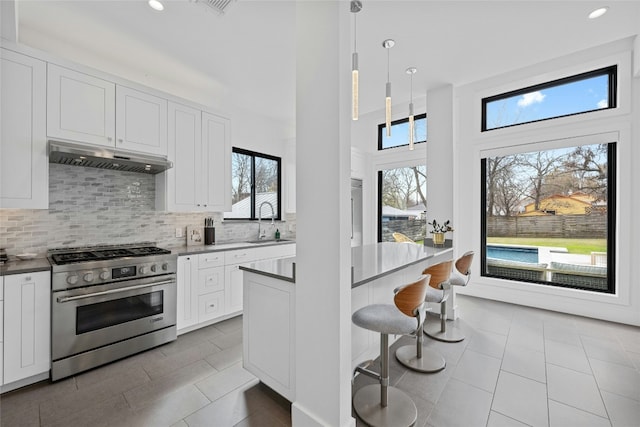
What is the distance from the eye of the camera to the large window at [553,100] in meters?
3.52

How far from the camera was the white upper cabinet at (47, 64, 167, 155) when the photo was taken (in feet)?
7.91

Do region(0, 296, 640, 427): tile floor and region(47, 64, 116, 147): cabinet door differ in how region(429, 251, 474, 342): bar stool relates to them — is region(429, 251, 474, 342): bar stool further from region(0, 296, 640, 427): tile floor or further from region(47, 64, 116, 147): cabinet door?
region(47, 64, 116, 147): cabinet door

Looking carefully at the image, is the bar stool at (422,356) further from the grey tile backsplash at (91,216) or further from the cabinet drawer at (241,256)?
the grey tile backsplash at (91,216)

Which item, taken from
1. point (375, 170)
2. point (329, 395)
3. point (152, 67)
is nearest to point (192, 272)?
point (329, 395)

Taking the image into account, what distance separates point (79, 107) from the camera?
8.29ft

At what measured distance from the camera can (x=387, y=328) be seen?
170 cm

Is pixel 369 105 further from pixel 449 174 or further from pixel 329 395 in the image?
pixel 329 395

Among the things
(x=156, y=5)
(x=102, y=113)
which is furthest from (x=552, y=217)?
(x=102, y=113)

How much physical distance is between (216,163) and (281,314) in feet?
8.22

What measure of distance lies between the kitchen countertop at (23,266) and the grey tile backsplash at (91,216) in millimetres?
328

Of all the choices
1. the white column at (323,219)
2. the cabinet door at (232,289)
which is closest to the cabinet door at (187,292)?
the cabinet door at (232,289)

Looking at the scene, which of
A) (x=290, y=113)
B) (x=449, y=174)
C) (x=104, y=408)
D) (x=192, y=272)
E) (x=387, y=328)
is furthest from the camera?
(x=290, y=113)

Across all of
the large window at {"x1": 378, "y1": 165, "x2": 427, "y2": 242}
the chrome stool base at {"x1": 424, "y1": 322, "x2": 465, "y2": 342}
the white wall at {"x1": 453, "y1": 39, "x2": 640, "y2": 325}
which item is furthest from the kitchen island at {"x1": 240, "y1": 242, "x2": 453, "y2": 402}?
the large window at {"x1": 378, "y1": 165, "x2": 427, "y2": 242}

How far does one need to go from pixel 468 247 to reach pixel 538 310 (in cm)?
119
